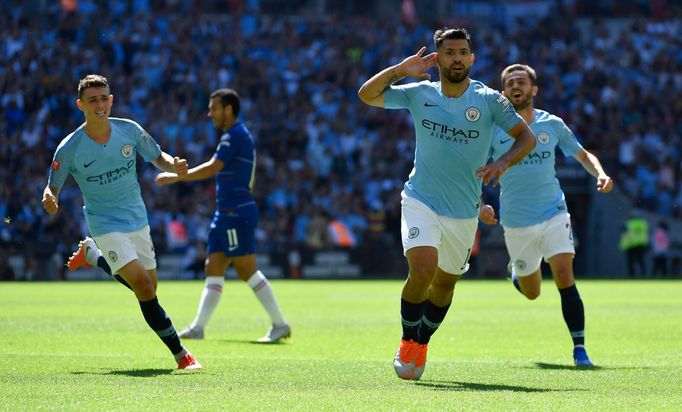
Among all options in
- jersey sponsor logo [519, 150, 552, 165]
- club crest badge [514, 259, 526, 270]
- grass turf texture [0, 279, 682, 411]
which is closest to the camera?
grass turf texture [0, 279, 682, 411]

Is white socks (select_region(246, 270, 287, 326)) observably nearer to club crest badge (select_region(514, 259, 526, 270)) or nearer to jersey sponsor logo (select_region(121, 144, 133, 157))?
club crest badge (select_region(514, 259, 526, 270))

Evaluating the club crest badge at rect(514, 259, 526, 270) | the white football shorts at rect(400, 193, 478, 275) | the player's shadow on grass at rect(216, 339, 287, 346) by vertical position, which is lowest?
the player's shadow on grass at rect(216, 339, 287, 346)

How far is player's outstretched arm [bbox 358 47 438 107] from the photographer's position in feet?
30.7

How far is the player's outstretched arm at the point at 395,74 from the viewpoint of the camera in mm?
9367

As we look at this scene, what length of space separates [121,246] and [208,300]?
381 cm

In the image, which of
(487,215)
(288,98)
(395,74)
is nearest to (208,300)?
(487,215)

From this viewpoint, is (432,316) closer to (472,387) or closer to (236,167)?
(472,387)

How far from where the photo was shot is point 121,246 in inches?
419

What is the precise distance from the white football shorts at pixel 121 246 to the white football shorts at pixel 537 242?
3.49 metres

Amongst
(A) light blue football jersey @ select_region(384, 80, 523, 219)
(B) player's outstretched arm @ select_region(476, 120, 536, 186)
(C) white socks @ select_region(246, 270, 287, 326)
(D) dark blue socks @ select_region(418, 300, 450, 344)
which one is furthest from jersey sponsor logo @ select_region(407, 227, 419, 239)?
(C) white socks @ select_region(246, 270, 287, 326)

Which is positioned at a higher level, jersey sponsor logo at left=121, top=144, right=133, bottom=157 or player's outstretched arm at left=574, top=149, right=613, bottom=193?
jersey sponsor logo at left=121, top=144, right=133, bottom=157

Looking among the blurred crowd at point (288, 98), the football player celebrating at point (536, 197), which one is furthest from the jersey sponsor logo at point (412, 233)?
the blurred crowd at point (288, 98)

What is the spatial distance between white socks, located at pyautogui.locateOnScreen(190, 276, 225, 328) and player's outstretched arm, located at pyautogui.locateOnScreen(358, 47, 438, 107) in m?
5.19

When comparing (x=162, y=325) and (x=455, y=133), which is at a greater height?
(x=455, y=133)
